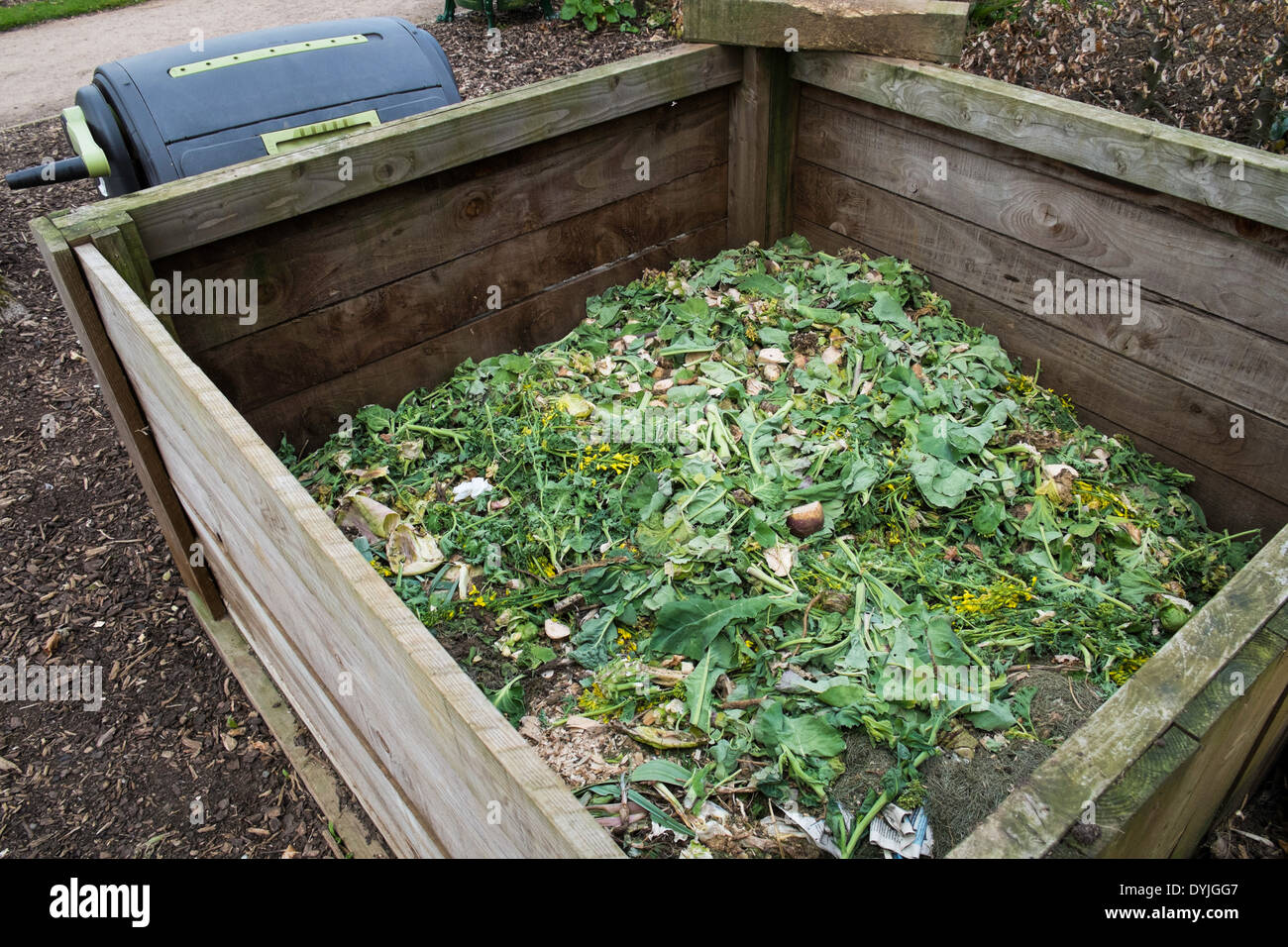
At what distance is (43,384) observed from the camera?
4508mm

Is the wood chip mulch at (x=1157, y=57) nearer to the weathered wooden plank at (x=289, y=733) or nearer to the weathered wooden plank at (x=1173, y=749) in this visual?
the weathered wooden plank at (x=1173, y=749)

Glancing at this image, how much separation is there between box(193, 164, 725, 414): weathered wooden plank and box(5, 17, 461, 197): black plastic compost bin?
0.61 metres

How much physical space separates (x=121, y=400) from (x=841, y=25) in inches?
94.3

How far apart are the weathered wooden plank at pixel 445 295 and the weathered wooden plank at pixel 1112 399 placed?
96 cm

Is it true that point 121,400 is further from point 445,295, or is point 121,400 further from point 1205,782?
point 1205,782

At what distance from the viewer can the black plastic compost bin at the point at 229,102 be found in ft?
9.53

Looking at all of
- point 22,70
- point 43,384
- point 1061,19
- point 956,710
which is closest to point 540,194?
point 956,710

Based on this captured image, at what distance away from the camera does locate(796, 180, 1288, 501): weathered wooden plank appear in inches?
101

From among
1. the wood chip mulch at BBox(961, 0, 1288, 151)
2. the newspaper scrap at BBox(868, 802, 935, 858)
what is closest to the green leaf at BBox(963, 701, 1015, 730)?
the newspaper scrap at BBox(868, 802, 935, 858)

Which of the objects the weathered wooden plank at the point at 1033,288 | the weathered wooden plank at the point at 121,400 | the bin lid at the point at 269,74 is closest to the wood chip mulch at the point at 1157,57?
the weathered wooden plank at the point at 1033,288

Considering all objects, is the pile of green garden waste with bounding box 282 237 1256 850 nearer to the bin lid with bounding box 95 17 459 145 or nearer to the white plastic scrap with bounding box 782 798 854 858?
the white plastic scrap with bounding box 782 798 854 858

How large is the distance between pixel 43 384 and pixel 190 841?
2830mm

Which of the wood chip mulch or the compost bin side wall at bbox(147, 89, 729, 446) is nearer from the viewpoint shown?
the compost bin side wall at bbox(147, 89, 729, 446)
